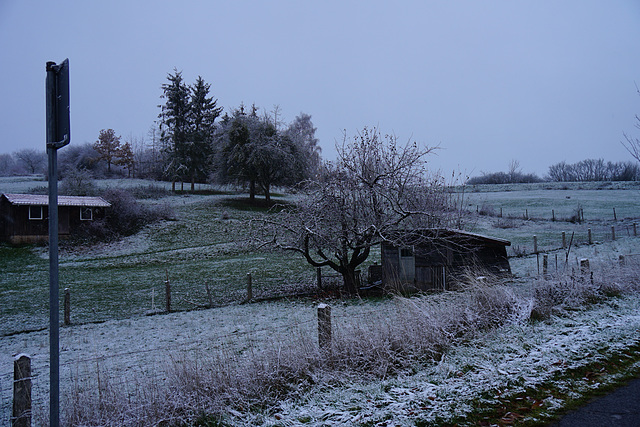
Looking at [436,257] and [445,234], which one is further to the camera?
[436,257]

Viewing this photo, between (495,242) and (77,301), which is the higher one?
(495,242)

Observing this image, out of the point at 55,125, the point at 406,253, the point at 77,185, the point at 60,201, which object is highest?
the point at 77,185

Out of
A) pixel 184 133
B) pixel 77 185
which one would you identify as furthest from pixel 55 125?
pixel 184 133

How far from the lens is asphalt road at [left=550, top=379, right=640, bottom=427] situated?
3912 millimetres

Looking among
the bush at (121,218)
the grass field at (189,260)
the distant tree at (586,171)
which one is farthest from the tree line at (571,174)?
the bush at (121,218)

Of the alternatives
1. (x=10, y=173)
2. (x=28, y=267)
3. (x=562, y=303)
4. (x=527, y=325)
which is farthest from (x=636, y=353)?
(x=10, y=173)

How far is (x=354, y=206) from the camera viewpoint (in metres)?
15.1

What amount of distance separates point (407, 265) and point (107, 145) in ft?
202

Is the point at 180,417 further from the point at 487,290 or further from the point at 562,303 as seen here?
the point at 562,303

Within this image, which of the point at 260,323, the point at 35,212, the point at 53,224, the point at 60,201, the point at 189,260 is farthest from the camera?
the point at 60,201

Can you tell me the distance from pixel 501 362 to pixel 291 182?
41.5 meters

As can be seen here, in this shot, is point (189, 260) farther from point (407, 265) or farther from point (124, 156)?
point (124, 156)

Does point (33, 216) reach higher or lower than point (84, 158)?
lower

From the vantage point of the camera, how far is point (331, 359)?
5.62m
